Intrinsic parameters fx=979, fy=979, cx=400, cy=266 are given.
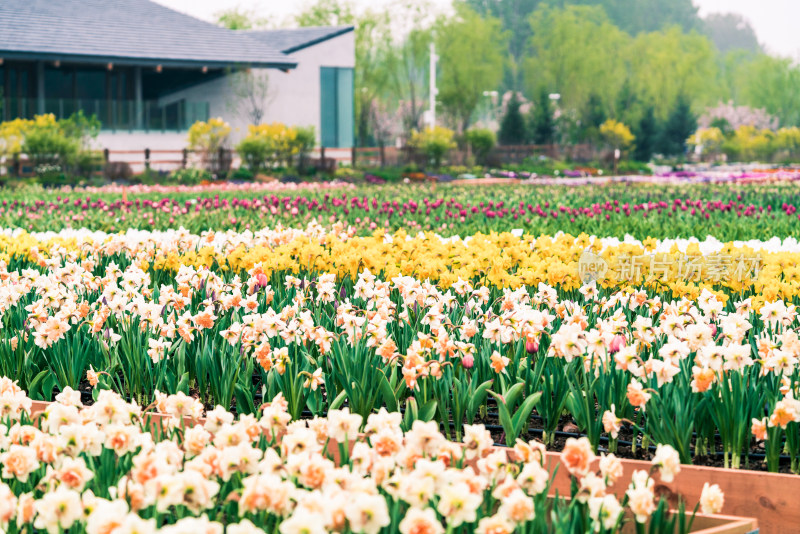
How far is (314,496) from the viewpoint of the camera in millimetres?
2441

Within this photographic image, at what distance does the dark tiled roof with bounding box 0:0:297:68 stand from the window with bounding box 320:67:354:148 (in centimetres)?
357

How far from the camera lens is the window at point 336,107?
37.8 metres

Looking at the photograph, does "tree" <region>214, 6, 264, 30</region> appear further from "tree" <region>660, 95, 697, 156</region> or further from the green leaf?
the green leaf

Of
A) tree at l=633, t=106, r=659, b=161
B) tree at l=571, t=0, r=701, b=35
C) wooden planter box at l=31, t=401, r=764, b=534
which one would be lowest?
wooden planter box at l=31, t=401, r=764, b=534

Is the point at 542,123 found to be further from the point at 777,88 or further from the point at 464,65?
the point at 777,88

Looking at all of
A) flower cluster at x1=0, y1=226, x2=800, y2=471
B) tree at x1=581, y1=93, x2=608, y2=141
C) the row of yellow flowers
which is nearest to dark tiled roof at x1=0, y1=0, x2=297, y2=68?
tree at x1=581, y1=93, x2=608, y2=141

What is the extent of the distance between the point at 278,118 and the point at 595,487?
33597 millimetres

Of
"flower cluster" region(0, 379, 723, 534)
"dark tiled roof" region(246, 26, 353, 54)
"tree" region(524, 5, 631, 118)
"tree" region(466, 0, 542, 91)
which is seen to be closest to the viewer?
"flower cluster" region(0, 379, 723, 534)

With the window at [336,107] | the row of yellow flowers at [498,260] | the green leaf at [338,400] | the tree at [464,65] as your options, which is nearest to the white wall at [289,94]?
the window at [336,107]

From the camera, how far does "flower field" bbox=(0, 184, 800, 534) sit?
2754mm

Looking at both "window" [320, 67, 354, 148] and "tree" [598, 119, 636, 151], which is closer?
"window" [320, 67, 354, 148]

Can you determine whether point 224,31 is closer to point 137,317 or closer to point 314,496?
point 137,317

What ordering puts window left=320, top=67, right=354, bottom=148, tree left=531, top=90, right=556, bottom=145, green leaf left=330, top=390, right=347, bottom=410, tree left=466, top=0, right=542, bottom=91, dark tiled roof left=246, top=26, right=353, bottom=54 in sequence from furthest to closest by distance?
tree left=466, top=0, right=542, bottom=91 < tree left=531, top=90, right=556, bottom=145 < window left=320, top=67, right=354, bottom=148 < dark tiled roof left=246, top=26, right=353, bottom=54 < green leaf left=330, top=390, right=347, bottom=410

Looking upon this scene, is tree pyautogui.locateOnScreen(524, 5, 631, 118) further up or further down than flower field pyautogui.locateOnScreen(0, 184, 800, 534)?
further up
